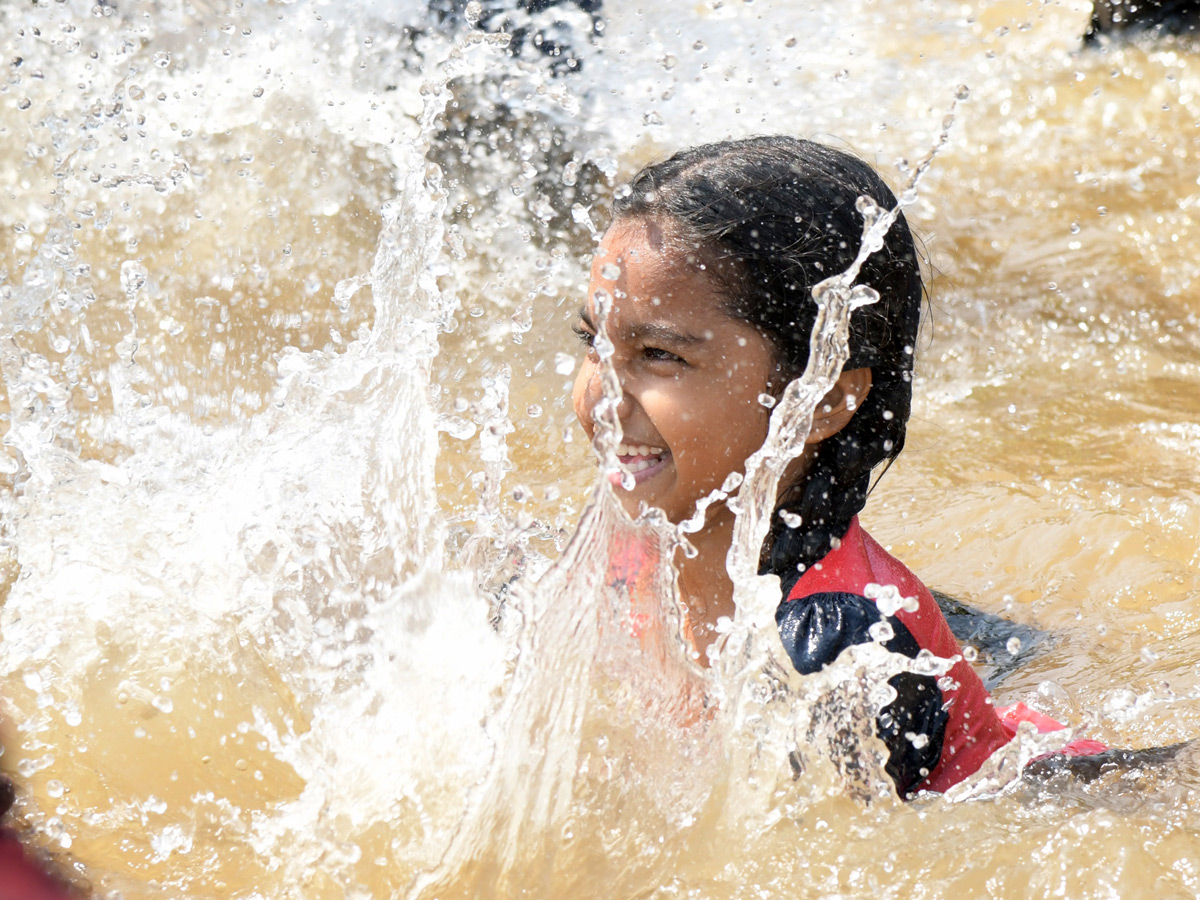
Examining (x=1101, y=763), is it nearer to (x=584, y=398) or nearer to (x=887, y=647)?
(x=887, y=647)

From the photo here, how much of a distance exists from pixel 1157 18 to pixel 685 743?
4978mm

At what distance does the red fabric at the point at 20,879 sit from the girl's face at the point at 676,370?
1.31 m

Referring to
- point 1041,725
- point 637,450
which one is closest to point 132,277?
point 637,450

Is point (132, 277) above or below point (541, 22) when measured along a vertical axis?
below

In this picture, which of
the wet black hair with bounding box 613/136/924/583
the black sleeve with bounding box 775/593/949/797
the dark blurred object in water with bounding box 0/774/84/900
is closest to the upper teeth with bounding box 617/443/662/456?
the wet black hair with bounding box 613/136/924/583

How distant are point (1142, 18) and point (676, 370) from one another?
4.53 metres

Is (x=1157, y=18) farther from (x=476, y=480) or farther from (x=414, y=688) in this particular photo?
(x=414, y=688)

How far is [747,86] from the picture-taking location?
5719 mm

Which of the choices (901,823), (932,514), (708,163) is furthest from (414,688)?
(932,514)

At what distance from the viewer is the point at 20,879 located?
1.20 meters

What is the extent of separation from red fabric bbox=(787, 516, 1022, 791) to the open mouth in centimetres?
33

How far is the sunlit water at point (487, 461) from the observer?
80.9 inches

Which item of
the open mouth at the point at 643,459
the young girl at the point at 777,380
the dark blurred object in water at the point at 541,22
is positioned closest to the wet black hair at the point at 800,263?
the young girl at the point at 777,380

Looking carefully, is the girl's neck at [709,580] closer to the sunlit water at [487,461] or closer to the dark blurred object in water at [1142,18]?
the sunlit water at [487,461]
